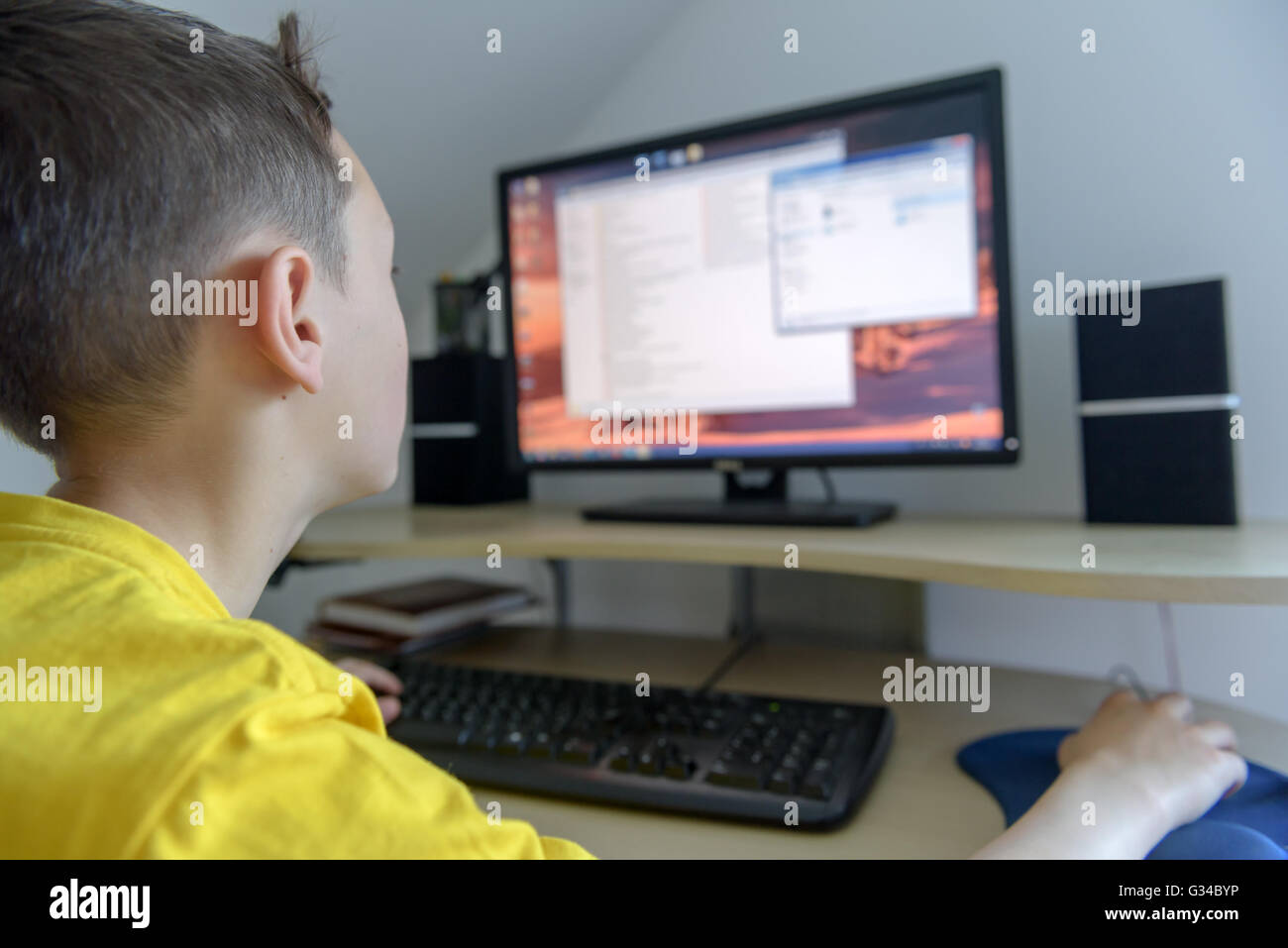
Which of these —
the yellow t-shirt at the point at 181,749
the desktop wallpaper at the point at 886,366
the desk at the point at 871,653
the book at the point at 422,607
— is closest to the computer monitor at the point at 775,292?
the desktop wallpaper at the point at 886,366

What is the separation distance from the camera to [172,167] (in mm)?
432

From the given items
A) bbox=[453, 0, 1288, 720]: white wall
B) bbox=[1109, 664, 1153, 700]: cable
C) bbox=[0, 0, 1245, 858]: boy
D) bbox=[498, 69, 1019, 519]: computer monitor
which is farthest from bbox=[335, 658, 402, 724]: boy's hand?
bbox=[1109, 664, 1153, 700]: cable

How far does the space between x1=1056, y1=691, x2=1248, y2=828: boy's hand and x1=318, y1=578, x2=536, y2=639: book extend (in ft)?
2.47

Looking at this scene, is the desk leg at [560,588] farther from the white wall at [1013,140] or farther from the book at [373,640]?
the book at [373,640]

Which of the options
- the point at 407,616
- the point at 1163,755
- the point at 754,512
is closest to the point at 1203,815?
the point at 1163,755

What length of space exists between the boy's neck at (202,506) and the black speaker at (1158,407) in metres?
0.73

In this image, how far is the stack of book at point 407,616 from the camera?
1.09m

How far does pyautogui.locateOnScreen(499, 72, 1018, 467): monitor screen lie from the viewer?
2.85ft

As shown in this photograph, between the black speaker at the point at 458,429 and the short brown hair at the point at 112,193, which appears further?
the black speaker at the point at 458,429

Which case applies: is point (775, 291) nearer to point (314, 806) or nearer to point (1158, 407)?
point (1158, 407)

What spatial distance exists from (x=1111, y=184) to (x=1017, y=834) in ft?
2.64

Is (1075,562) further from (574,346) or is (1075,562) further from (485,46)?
(485,46)

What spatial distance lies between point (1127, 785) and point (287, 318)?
1.88 ft

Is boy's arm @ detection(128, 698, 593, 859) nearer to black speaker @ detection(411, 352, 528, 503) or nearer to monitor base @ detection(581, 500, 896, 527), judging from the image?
monitor base @ detection(581, 500, 896, 527)
